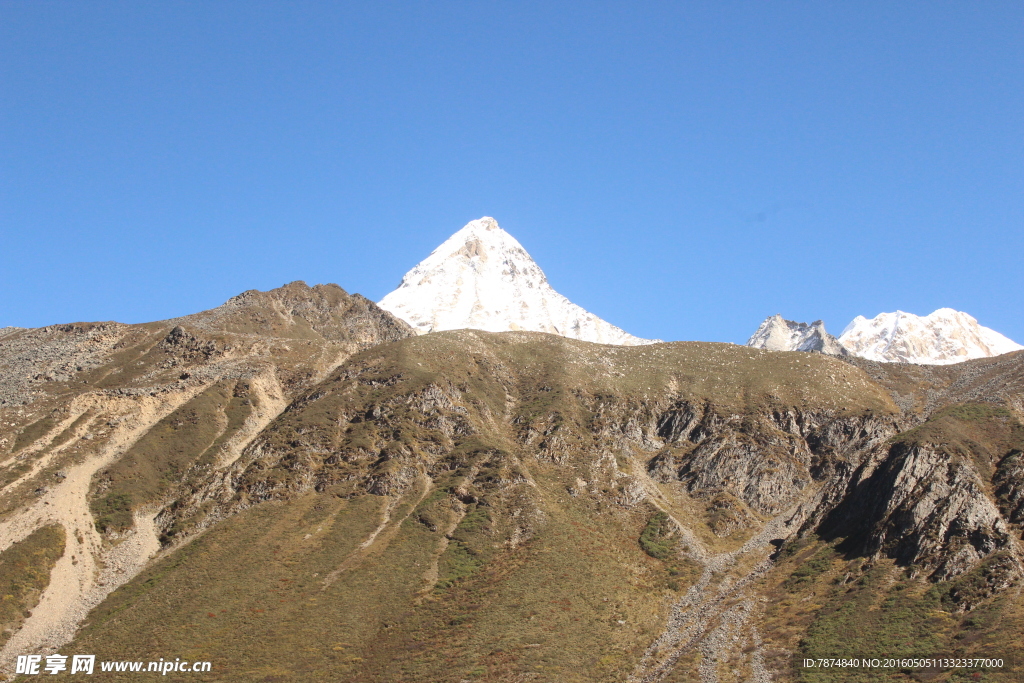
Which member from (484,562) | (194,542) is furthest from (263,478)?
(484,562)

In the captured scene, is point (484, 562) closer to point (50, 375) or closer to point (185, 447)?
point (185, 447)

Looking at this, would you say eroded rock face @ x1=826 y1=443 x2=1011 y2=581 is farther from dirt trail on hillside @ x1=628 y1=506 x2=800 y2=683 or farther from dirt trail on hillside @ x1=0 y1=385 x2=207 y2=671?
dirt trail on hillside @ x1=0 y1=385 x2=207 y2=671

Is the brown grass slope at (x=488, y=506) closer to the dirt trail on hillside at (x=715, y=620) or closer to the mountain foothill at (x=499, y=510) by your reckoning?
the mountain foothill at (x=499, y=510)

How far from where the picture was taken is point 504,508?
119 m

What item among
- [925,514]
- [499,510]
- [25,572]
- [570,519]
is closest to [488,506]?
[499,510]

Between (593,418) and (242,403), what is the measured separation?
68.2m

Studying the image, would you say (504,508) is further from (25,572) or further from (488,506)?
(25,572)

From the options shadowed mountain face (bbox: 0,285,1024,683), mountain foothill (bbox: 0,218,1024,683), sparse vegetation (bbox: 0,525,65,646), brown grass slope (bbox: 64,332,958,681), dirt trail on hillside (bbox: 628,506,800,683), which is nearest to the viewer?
dirt trail on hillside (bbox: 628,506,800,683)

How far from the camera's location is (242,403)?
14850 centimetres

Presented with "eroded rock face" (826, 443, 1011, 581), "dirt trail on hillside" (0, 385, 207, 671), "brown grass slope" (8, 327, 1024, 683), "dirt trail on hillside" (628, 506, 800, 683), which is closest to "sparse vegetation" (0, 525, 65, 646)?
"dirt trail on hillside" (0, 385, 207, 671)

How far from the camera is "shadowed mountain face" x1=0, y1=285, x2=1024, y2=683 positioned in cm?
8800

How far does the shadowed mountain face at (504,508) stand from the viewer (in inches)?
3465

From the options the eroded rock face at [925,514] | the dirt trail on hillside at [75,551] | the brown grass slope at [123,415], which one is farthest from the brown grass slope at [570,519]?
the dirt trail on hillside at [75,551]

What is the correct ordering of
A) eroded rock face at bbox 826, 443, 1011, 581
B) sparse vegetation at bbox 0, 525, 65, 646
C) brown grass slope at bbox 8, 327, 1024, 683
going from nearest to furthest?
brown grass slope at bbox 8, 327, 1024, 683, sparse vegetation at bbox 0, 525, 65, 646, eroded rock face at bbox 826, 443, 1011, 581
